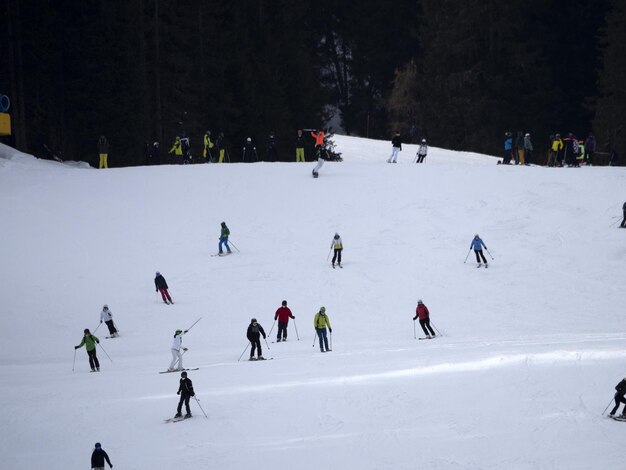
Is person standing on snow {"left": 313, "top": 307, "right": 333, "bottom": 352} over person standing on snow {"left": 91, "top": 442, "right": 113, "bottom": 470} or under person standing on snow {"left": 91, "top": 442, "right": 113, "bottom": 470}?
over

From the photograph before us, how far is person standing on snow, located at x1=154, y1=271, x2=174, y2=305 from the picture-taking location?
27.4 meters

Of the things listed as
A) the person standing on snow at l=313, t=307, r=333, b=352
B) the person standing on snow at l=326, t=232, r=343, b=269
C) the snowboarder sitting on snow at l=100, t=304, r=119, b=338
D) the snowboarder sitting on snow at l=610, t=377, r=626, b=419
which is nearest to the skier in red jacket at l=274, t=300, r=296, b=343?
the person standing on snow at l=313, t=307, r=333, b=352

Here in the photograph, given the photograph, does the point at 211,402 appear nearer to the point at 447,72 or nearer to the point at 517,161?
the point at 517,161

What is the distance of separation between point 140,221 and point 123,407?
16251 millimetres

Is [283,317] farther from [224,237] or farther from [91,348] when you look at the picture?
[224,237]

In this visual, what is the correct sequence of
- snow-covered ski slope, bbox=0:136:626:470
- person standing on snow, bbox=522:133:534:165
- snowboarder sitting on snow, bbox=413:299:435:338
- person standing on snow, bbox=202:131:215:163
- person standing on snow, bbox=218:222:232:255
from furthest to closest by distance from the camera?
person standing on snow, bbox=202:131:215:163 → person standing on snow, bbox=522:133:534:165 → person standing on snow, bbox=218:222:232:255 → snowboarder sitting on snow, bbox=413:299:435:338 → snow-covered ski slope, bbox=0:136:626:470

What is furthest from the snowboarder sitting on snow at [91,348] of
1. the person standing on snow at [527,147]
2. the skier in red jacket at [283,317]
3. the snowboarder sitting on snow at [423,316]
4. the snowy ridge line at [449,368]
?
the person standing on snow at [527,147]

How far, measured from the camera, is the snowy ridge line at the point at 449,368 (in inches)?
770

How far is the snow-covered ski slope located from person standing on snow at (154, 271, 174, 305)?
392 millimetres

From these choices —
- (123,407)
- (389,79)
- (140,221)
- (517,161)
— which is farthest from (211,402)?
(389,79)

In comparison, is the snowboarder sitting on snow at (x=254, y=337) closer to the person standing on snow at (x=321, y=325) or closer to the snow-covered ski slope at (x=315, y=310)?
the snow-covered ski slope at (x=315, y=310)

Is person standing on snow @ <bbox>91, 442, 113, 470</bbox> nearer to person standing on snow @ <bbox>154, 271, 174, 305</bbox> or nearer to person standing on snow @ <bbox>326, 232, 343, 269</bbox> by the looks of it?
person standing on snow @ <bbox>154, 271, 174, 305</bbox>

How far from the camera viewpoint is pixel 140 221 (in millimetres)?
34625

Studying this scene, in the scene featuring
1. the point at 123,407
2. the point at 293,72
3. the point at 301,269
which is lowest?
the point at 123,407
